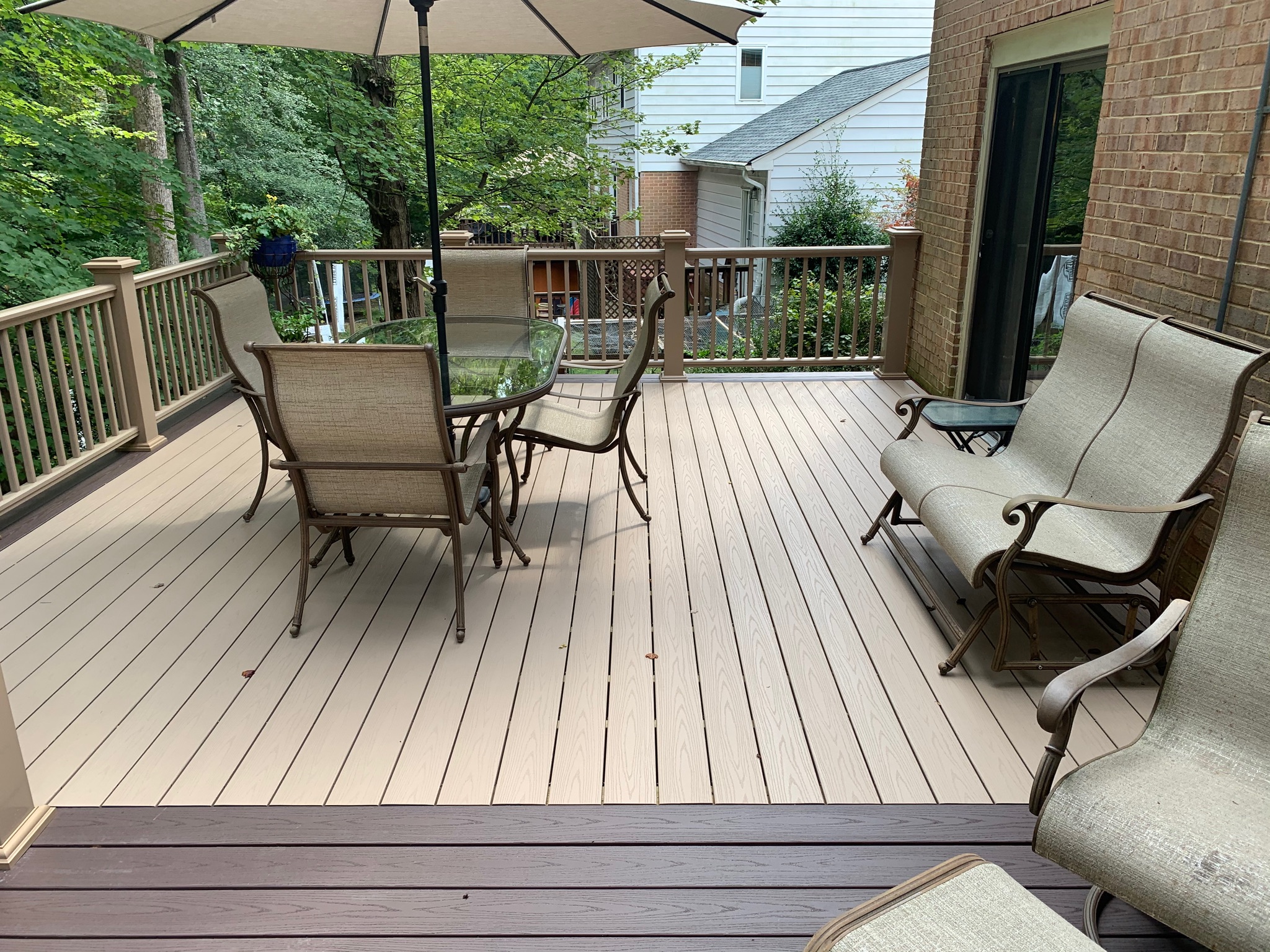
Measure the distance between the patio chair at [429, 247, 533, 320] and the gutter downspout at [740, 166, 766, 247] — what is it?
6.83 m

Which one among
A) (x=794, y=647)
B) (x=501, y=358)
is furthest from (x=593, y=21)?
(x=794, y=647)

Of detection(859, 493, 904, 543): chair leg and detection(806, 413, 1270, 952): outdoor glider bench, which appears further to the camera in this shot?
detection(859, 493, 904, 543): chair leg

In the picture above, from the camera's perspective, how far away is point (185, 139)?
841 centimetres

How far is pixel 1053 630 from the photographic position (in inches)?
126

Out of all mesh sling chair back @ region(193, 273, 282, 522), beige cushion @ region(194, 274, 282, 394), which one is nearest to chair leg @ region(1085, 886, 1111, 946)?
mesh sling chair back @ region(193, 273, 282, 522)

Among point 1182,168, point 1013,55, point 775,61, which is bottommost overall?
point 1182,168

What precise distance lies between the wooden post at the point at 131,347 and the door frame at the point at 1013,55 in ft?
15.4

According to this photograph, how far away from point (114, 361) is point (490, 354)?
2.19 metres

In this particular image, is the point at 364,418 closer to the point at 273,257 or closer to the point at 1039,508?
the point at 1039,508

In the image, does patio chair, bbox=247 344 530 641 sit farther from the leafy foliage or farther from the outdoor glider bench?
the leafy foliage

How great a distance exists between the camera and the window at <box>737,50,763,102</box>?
13758mm

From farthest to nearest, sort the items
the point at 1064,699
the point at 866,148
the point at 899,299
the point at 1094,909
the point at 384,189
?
the point at 866,148
the point at 384,189
the point at 899,299
the point at 1094,909
the point at 1064,699

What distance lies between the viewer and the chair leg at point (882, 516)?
149 inches

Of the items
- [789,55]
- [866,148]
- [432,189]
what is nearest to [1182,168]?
[432,189]
